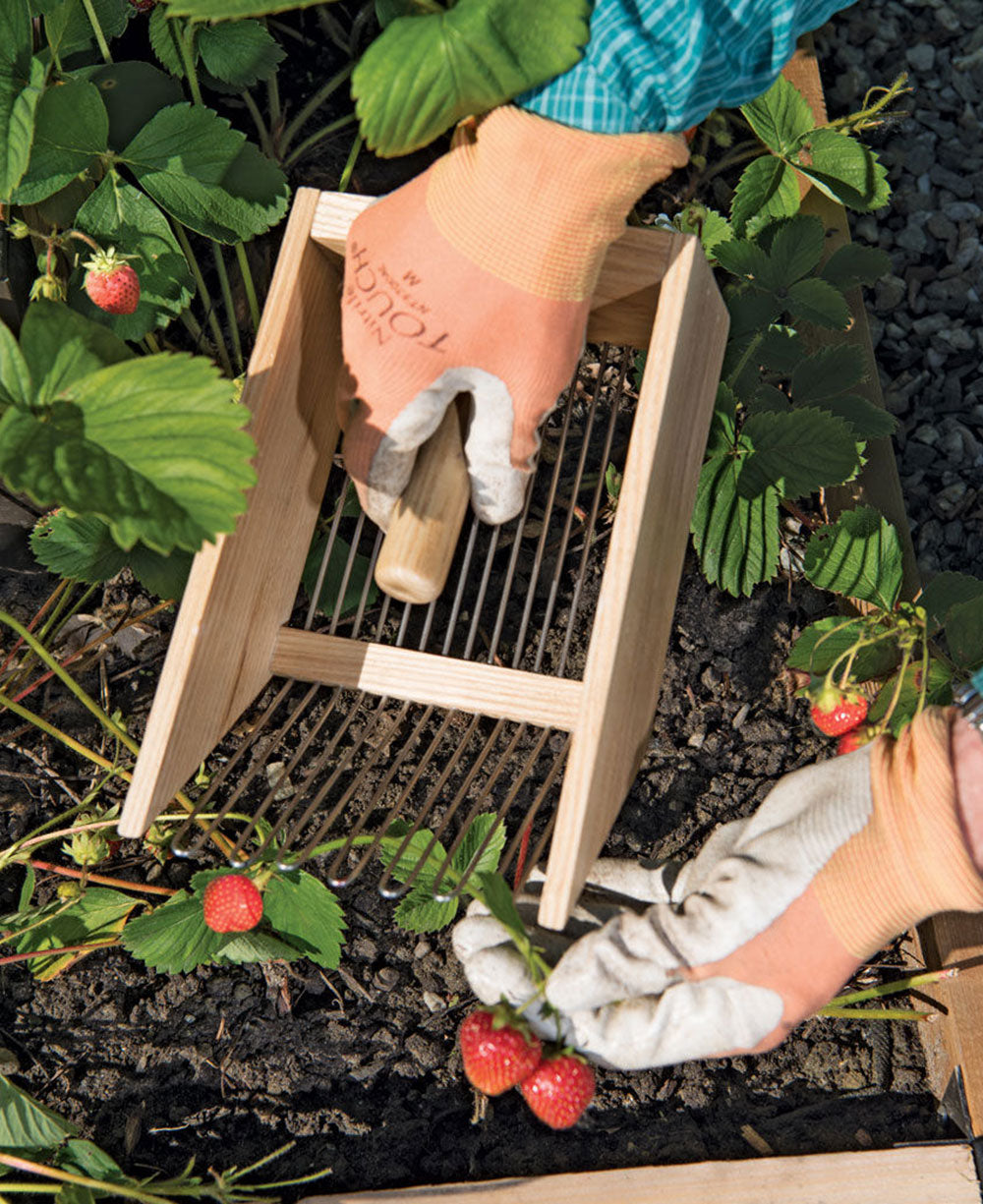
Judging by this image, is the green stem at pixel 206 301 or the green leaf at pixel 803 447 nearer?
the green leaf at pixel 803 447

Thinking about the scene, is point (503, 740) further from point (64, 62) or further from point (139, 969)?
point (64, 62)

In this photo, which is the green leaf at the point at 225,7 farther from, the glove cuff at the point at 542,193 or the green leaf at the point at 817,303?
the green leaf at the point at 817,303

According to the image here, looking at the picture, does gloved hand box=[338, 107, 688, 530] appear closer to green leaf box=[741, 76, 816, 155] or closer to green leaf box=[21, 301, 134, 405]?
green leaf box=[21, 301, 134, 405]

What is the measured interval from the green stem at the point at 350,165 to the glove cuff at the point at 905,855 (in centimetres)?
88

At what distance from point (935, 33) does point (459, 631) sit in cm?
121

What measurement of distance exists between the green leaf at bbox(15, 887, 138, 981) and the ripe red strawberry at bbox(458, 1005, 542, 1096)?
0.45 meters

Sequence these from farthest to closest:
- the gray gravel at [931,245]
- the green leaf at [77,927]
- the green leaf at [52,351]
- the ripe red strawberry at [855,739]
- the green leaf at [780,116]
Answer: the gray gravel at [931,245] < the green leaf at [780,116] < the green leaf at [77,927] < the ripe red strawberry at [855,739] < the green leaf at [52,351]

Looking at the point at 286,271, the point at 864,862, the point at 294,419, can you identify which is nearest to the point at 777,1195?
the point at 864,862

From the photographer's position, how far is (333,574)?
48.8 inches

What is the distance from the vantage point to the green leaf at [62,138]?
3.65ft

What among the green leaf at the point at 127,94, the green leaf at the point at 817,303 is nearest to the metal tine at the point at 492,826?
the green leaf at the point at 817,303

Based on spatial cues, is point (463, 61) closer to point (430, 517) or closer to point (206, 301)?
point (430, 517)

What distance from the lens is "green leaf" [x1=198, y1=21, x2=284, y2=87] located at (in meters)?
1.27

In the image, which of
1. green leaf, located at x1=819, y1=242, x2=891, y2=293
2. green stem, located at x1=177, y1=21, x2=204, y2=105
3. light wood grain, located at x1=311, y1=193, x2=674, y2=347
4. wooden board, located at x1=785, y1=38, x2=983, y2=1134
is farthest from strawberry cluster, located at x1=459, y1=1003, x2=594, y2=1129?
green stem, located at x1=177, y1=21, x2=204, y2=105
